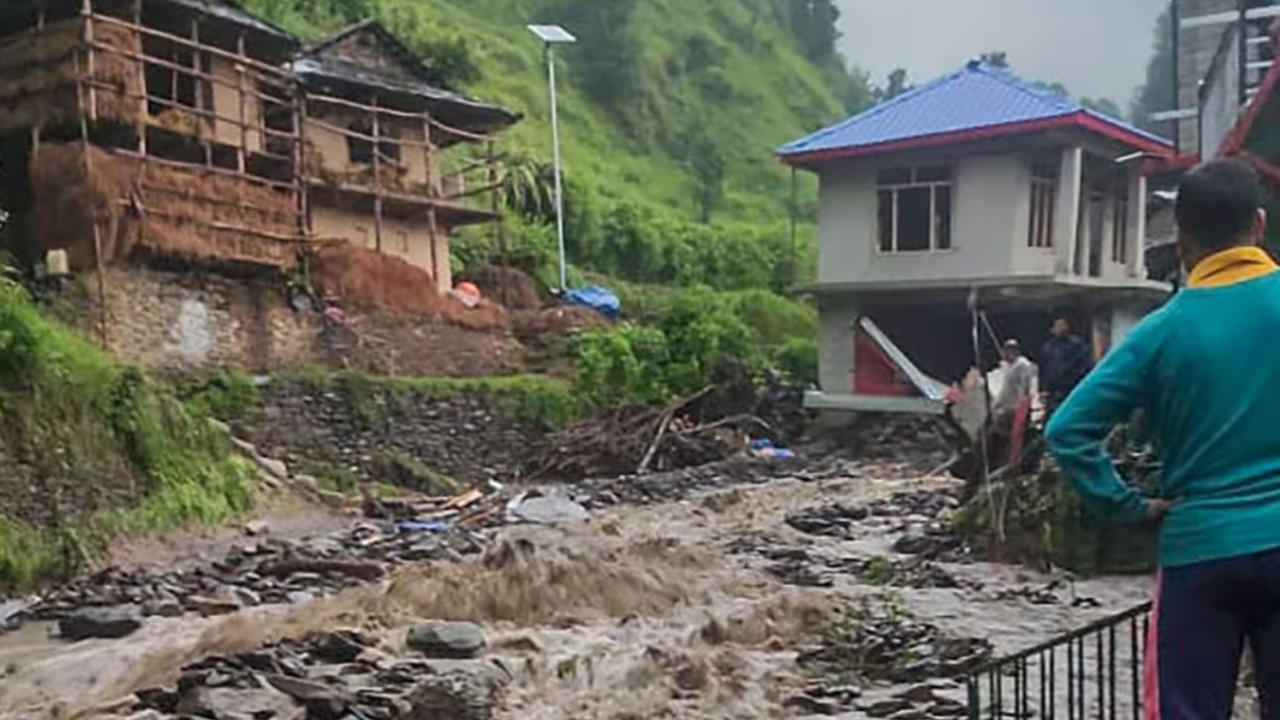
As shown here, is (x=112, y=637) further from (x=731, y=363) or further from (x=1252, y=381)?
(x=731, y=363)

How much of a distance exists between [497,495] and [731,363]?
8111 millimetres

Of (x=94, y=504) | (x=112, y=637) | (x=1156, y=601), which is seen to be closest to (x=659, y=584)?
(x=112, y=637)

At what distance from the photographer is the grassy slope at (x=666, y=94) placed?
156 feet

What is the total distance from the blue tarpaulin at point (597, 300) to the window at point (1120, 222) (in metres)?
12.0

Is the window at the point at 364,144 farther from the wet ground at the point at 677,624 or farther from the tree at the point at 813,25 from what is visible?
the tree at the point at 813,25

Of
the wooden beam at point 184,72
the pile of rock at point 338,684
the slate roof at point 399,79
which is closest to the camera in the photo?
the pile of rock at point 338,684

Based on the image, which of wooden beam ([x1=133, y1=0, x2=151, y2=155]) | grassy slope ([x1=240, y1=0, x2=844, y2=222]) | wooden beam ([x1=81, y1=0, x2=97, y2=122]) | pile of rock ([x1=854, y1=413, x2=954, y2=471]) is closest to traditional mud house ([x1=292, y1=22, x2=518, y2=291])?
wooden beam ([x1=133, y1=0, x2=151, y2=155])

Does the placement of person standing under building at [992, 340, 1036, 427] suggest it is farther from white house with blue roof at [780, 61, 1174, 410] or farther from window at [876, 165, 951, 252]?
window at [876, 165, 951, 252]

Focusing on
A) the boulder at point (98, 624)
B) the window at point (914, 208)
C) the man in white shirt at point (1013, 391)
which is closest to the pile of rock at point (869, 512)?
the man in white shirt at point (1013, 391)

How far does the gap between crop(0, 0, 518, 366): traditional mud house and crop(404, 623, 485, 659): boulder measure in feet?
36.3

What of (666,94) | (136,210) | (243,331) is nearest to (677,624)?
(136,210)

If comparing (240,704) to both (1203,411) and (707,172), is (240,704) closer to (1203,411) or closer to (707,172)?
(1203,411)

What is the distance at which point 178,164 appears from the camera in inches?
785

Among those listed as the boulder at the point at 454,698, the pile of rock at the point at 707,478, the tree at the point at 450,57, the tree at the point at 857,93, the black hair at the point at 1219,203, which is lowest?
the pile of rock at the point at 707,478
